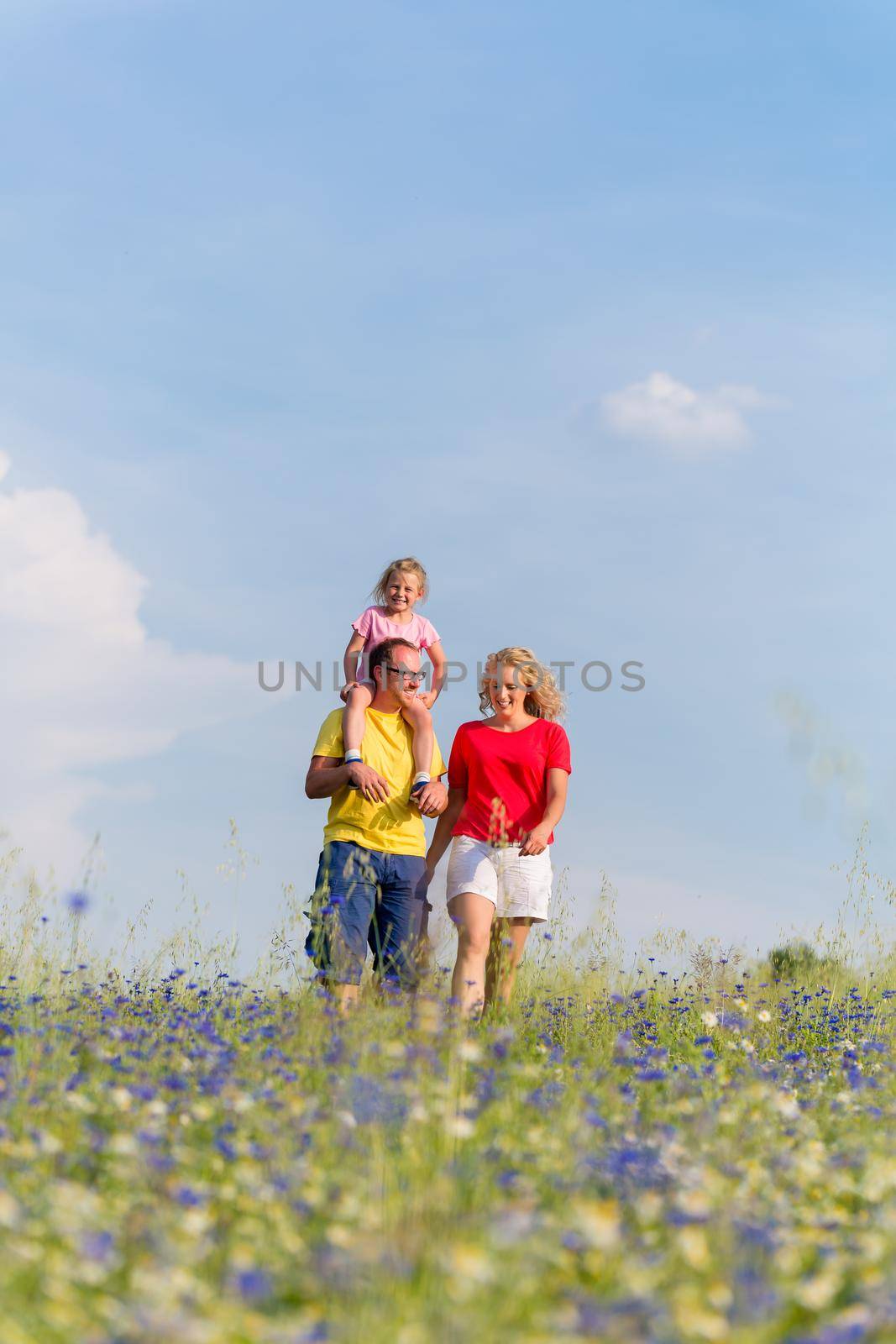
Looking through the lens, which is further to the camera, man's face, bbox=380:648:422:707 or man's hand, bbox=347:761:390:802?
man's face, bbox=380:648:422:707

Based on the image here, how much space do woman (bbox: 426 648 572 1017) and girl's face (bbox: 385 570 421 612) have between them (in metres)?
1.40

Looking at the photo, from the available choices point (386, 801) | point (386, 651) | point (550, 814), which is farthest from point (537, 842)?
point (386, 651)

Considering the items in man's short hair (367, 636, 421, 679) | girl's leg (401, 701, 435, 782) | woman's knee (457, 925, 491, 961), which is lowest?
woman's knee (457, 925, 491, 961)

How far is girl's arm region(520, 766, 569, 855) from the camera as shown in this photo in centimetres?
746

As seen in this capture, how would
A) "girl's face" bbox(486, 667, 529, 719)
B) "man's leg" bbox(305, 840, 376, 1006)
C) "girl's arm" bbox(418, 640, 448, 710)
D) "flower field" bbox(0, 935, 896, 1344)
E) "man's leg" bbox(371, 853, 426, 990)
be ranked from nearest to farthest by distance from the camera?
"flower field" bbox(0, 935, 896, 1344), "man's leg" bbox(305, 840, 376, 1006), "man's leg" bbox(371, 853, 426, 990), "girl's face" bbox(486, 667, 529, 719), "girl's arm" bbox(418, 640, 448, 710)

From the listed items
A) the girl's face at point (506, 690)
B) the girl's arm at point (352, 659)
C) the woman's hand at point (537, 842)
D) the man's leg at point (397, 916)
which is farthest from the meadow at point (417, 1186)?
the girl's arm at point (352, 659)

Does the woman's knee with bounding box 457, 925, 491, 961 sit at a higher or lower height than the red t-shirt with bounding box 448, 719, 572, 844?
lower

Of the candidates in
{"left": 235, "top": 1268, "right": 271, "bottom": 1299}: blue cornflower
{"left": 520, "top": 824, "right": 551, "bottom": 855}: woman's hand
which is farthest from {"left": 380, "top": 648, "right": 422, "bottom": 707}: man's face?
{"left": 235, "top": 1268, "right": 271, "bottom": 1299}: blue cornflower

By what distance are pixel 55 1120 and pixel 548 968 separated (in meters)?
5.67

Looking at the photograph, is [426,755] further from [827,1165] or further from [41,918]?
[827,1165]

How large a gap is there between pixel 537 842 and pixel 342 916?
1247 millimetres

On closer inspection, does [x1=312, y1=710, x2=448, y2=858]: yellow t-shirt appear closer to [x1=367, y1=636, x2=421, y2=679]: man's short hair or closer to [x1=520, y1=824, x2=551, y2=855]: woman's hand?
[x1=367, y1=636, x2=421, y2=679]: man's short hair

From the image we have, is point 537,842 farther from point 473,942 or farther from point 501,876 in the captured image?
point 473,942

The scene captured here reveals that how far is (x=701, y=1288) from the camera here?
10.5 ft
